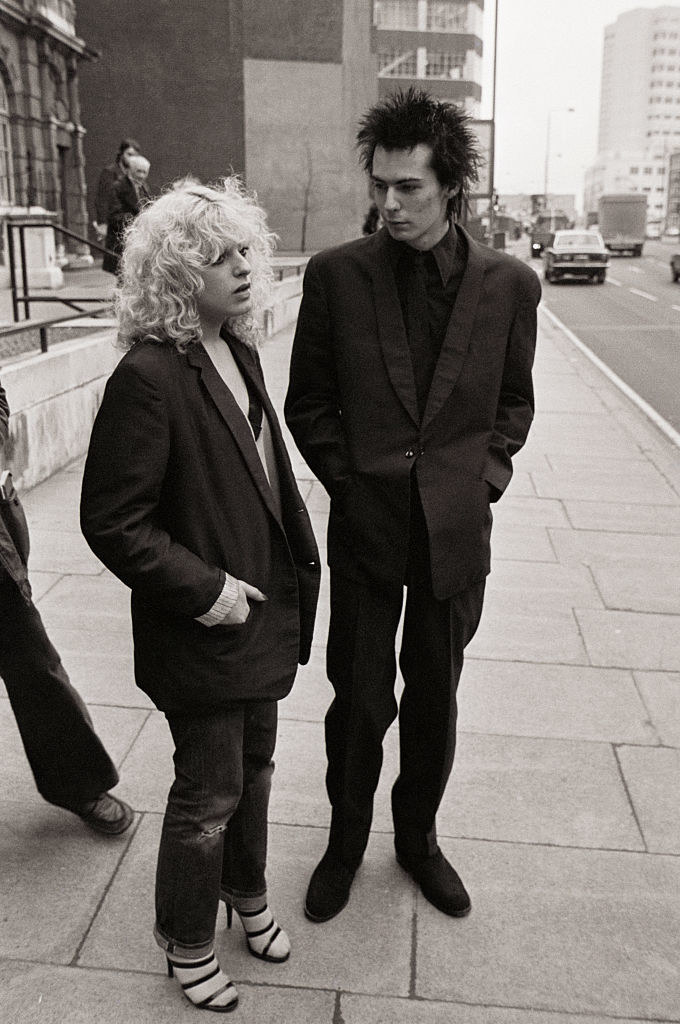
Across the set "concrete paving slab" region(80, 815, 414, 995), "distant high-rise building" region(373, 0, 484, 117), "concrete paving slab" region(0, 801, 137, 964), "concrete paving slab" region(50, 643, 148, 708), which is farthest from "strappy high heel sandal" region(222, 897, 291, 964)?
"distant high-rise building" region(373, 0, 484, 117)

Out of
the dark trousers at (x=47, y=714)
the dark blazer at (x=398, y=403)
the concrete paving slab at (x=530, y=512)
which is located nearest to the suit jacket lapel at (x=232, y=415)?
the dark blazer at (x=398, y=403)

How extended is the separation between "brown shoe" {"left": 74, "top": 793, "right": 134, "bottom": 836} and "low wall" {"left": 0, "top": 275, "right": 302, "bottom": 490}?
3.38 metres

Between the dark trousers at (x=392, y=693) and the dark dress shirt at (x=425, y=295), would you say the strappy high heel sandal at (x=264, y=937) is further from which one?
the dark dress shirt at (x=425, y=295)

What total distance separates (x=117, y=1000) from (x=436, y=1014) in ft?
2.45

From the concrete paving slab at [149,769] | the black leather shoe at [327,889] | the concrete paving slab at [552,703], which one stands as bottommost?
the concrete paving slab at [552,703]

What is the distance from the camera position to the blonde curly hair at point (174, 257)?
2076 millimetres

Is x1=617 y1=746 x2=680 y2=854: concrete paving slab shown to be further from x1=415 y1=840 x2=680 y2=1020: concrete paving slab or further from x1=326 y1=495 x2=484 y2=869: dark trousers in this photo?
x1=326 y1=495 x2=484 y2=869: dark trousers

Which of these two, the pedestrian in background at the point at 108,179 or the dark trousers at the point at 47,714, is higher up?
the pedestrian in background at the point at 108,179

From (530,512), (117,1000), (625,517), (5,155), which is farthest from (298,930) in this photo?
(5,155)

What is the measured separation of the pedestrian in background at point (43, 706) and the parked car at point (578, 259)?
97.0 feet

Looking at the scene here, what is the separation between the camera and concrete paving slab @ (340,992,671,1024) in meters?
2.33

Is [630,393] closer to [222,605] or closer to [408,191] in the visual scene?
[408,191]

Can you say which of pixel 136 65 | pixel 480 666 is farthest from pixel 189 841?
pixel 136 65

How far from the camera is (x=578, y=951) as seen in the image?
2578 mm
